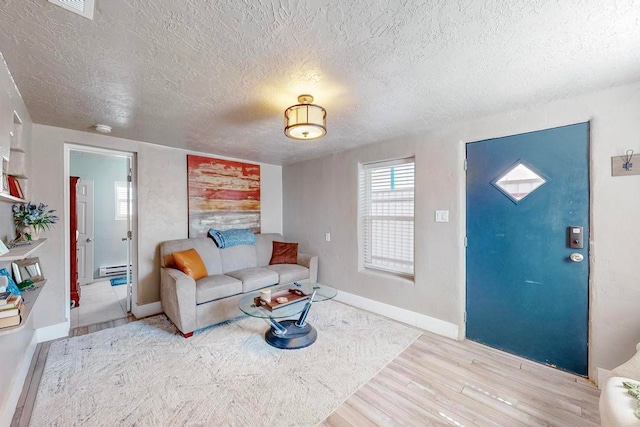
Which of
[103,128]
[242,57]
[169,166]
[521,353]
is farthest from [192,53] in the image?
[521,353]

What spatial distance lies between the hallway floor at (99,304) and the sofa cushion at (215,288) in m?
1.36

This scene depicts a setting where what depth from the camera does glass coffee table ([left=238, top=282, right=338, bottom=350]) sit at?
246cm

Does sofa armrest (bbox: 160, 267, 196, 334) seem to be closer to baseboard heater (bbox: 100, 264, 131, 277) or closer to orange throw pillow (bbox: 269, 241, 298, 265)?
orange throw pillow (bbox: 269, 241, 298, 265)

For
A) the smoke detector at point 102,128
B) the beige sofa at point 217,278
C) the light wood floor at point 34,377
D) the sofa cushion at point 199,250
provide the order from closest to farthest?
the light wood floor at point 34,377, the smoke detector at point 102,128, the beige sofa at point 217,278, the sofa cushion at point 199,250

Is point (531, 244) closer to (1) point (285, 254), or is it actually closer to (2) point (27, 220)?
(1) point (285, 254)

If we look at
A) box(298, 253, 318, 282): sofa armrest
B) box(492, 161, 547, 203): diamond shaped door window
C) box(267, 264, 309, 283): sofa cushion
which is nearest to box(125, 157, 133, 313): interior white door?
box(267, 264, 309, 283): sofa cushion

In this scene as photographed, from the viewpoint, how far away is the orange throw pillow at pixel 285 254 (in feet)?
13.5

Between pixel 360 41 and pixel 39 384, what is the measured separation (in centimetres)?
332

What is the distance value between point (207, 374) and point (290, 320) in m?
1.00

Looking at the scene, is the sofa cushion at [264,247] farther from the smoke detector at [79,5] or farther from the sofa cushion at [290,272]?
the smoke detector at [79,5]

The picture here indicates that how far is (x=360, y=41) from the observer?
1.38m

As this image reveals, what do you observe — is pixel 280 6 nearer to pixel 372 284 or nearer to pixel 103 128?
pixel 103 128

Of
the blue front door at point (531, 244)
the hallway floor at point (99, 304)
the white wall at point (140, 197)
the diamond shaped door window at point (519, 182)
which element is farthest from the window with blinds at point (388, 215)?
the hallway floor at point (99, 304)

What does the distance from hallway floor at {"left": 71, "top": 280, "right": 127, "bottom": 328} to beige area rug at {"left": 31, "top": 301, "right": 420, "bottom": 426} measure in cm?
53
